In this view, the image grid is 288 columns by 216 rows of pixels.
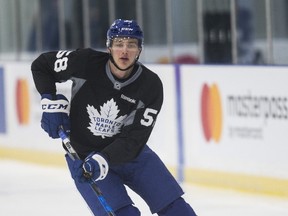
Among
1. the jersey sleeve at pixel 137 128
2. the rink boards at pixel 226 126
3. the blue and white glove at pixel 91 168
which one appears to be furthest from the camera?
the rink boards at pixel 226 126

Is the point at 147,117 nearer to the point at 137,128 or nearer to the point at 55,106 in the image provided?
the point at 137,128

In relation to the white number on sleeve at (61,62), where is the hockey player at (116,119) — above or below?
below

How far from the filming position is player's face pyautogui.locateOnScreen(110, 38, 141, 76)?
16.1 ft

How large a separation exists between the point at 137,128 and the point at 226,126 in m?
3.56

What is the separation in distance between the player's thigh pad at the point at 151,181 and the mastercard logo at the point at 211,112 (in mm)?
3496

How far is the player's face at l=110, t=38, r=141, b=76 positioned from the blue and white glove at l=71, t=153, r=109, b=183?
429 millimetres

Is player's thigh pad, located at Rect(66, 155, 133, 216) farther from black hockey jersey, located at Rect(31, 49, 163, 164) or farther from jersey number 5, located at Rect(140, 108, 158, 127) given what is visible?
jersey number 5, located at Rect(140, 108, 158, 127)

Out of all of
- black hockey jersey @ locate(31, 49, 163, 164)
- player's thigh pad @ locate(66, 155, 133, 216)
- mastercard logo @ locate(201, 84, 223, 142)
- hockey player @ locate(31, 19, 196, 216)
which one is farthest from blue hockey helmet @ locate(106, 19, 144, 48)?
mastercard logo @ locate(201, 84, 223, 142)

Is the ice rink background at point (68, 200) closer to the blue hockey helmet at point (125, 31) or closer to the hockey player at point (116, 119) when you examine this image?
the hockey player at point (116, 119)

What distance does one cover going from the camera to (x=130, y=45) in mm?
4938

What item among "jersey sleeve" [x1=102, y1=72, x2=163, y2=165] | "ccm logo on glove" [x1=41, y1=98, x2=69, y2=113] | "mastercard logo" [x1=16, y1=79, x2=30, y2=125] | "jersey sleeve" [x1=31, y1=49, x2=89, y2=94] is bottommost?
"mastercard logo" [x1=16, y1=79, x2=30, y2=125]

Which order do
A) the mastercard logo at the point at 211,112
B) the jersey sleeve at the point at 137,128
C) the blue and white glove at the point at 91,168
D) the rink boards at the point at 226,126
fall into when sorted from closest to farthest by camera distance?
the blue and white glove at the point at 91,168, the jersey sleeve at the point at 137,128, the rink boards at the point at 226,126, the mastercard logo at the point at 211,112

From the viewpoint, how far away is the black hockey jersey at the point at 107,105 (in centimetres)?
503

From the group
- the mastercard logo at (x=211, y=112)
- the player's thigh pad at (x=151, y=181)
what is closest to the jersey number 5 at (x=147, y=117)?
the player's thigh pad at (x=151, y=181)
